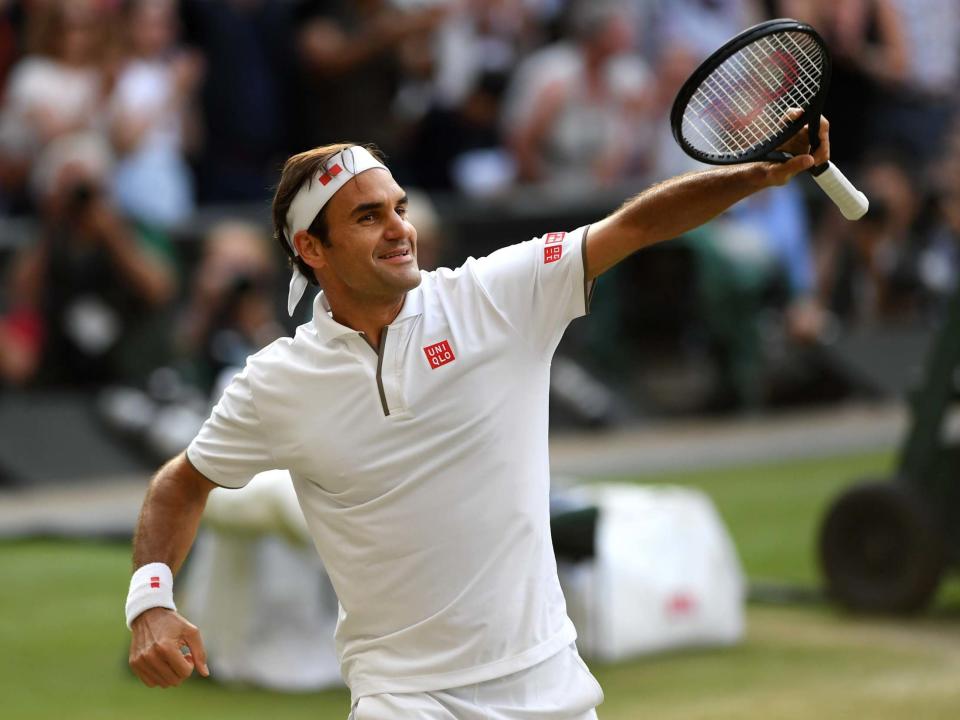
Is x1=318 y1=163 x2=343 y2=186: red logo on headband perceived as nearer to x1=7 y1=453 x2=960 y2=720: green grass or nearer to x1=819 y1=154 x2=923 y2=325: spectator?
x1=7 y1=453 x2=960 y2=720: green grass

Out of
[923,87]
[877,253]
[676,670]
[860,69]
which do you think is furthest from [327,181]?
[923,87]

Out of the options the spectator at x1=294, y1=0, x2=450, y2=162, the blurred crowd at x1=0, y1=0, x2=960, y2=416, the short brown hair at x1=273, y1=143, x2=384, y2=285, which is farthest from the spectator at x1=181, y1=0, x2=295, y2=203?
the short brown hair at x1=273, y1=143, x2=384, y2=285

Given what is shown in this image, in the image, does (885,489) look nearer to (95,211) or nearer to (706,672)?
(706,672)

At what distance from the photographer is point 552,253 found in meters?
3.87

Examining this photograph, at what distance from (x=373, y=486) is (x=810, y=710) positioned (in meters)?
3.08

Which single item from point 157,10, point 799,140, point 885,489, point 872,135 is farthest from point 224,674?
point 872,135

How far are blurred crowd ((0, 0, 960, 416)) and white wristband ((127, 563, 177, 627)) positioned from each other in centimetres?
510

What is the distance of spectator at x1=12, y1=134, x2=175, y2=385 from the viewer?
36.1ft

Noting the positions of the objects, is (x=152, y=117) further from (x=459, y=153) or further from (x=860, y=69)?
(x=860, y=69)

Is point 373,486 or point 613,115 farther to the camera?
point 613,115

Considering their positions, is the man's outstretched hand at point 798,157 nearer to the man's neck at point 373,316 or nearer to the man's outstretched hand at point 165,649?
the man's neck at point 373,316

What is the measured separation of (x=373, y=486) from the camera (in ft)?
12.7

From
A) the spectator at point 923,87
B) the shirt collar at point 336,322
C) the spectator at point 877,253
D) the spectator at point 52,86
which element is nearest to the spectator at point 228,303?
the spectator at point 52,86

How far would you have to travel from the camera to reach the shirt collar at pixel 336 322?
3947 millimetres
